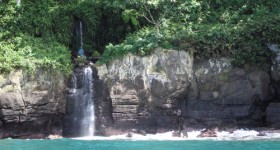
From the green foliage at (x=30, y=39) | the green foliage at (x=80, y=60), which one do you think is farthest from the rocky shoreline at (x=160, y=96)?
the green foliage at (x=80, y=60)

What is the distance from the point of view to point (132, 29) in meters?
29.0

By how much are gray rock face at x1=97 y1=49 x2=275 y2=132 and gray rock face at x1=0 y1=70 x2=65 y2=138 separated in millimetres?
2833

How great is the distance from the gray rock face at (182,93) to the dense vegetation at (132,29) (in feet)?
2.43

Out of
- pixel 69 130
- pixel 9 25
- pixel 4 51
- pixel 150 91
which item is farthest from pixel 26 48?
pixel 150 91

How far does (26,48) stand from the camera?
2572 cm

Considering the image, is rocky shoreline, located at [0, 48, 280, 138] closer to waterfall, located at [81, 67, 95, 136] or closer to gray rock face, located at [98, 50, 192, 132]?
gray rock face, located at [98, 50, 192, 132]

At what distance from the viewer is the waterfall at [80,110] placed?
24594 millimetres

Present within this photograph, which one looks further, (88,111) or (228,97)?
(88,111)

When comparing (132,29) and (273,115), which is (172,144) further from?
(132,29)

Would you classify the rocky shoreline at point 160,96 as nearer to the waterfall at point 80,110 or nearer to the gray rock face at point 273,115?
the gray rock face at point 273,115

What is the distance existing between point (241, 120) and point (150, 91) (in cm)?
496

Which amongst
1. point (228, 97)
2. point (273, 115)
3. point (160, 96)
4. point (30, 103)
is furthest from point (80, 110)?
point (273, 115)

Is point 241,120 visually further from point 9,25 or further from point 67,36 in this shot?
point 9,25

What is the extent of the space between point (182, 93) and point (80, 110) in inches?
215
